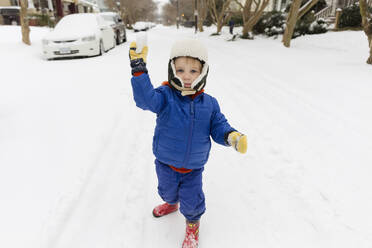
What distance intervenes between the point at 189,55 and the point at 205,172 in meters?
1.39

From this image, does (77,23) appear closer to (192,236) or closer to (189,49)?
(189,49)

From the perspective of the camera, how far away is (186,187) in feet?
5.54

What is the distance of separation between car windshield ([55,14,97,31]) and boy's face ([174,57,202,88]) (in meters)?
8.89

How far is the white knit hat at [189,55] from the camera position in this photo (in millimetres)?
1491

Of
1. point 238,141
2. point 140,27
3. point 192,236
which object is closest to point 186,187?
point 192,236

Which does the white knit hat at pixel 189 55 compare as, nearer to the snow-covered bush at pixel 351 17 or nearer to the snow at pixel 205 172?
the snow at pixel 205 172

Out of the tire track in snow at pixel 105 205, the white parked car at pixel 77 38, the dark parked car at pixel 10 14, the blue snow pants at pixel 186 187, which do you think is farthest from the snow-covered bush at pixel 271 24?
the dark parked car at pixel 10 14

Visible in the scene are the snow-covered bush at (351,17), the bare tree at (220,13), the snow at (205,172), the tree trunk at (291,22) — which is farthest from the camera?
the bare tree at (220,13)

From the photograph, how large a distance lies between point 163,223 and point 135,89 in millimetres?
1077

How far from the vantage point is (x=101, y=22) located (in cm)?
1018

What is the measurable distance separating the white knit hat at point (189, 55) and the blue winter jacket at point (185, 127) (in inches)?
3.1

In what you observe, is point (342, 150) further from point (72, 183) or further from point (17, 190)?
point (17, 190)

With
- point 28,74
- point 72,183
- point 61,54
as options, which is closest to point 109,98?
point 72,183

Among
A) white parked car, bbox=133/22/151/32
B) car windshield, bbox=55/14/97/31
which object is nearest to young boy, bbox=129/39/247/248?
car windshield, bbox=55/14/97/31
